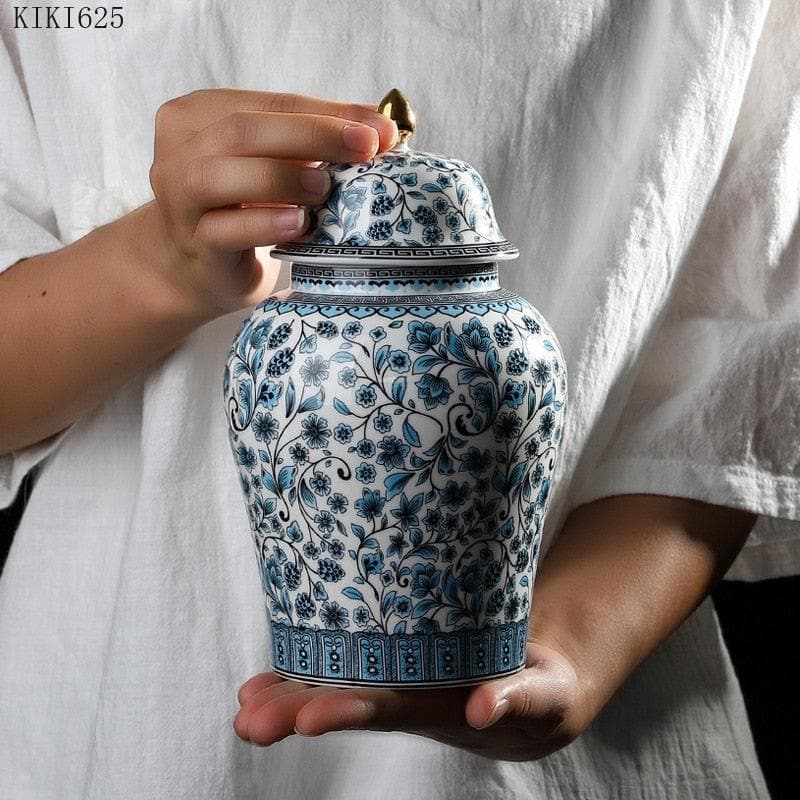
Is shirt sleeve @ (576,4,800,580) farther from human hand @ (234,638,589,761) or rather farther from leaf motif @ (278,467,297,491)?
leaf motif @ (278,467,297,491)

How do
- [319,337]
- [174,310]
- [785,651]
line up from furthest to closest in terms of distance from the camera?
[785,651] < [174,310] < [319,337]

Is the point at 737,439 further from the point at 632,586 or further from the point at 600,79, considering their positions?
the point at 600,79

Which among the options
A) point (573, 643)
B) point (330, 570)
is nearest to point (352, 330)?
point (330, 570)

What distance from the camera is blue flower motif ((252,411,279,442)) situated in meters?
0.55

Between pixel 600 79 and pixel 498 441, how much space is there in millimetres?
305

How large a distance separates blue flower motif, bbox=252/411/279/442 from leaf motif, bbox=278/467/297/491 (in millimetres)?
16

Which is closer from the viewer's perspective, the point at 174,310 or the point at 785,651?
the point at 174,310

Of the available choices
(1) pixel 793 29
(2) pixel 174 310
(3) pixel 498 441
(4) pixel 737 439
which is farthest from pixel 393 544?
(1) pixel 793 29

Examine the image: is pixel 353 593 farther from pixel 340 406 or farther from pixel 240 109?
pixel 240 109

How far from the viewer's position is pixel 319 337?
54 centimetres

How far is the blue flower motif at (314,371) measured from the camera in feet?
1.75

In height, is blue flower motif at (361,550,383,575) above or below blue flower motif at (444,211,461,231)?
below

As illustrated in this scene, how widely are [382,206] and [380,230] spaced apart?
0.01 meters

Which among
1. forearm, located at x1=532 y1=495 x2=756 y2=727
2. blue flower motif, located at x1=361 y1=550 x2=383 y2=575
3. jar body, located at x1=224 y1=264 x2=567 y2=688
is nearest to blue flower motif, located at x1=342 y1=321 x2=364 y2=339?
jar body, located at x1=224 y1=264 x2=567 y2=688
